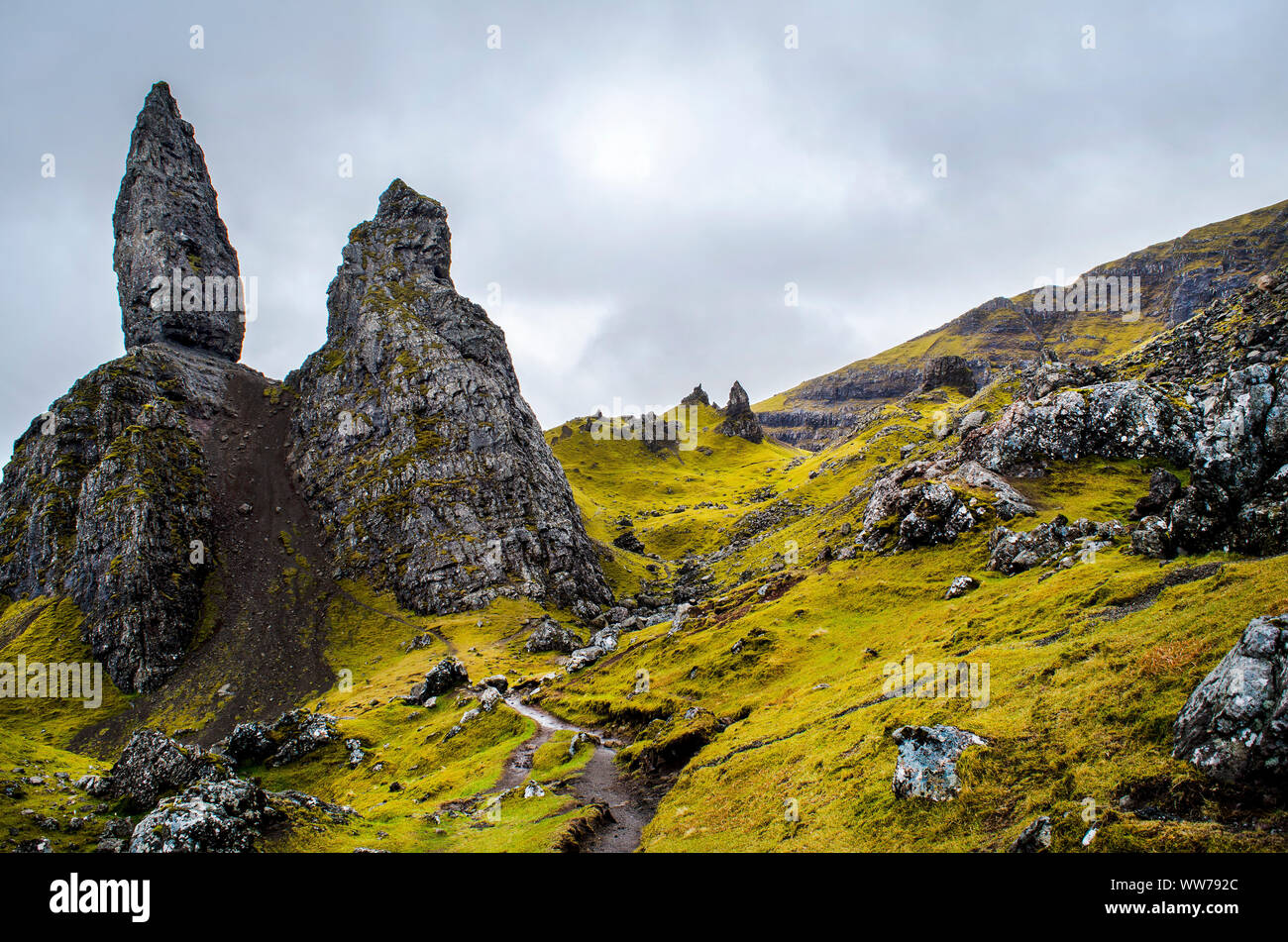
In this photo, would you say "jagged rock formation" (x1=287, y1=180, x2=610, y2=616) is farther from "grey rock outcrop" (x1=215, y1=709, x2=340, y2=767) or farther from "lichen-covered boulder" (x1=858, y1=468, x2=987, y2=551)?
"lichen-covered boulder" (x1=858, y1=468, x2=987, y2=551)

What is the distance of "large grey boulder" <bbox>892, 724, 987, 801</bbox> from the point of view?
21.2 meters

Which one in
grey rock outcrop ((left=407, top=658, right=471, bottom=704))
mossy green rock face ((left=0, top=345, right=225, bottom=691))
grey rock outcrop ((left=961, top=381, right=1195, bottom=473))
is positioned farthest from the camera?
mossy green rock face ((left=0, top=345, right=225, bottom=691))

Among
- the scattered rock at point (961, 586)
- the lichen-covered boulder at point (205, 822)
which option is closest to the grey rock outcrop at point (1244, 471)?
the scattered rock at point (961, 586)

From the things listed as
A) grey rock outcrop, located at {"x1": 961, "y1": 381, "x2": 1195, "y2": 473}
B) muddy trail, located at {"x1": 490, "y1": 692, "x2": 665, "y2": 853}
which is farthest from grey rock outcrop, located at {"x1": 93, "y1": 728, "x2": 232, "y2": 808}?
grey rock outcrop, located at {"x1": 961, "y1": 381, "x2": 1195, "y2": 473}

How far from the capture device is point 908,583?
6056 centimetres

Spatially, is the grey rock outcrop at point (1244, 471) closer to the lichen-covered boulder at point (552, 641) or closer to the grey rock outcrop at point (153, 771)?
A: the grey rock outcrop at point (153, 771)

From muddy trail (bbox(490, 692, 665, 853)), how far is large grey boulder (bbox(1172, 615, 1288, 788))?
25216 millimetres

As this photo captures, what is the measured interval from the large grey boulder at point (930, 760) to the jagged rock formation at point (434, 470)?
118 m

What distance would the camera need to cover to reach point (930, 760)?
22.3 metres

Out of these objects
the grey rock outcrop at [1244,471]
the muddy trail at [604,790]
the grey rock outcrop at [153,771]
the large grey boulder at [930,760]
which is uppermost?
the grey rock outcrop at [1244,471]

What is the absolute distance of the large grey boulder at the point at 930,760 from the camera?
69.7 feet
